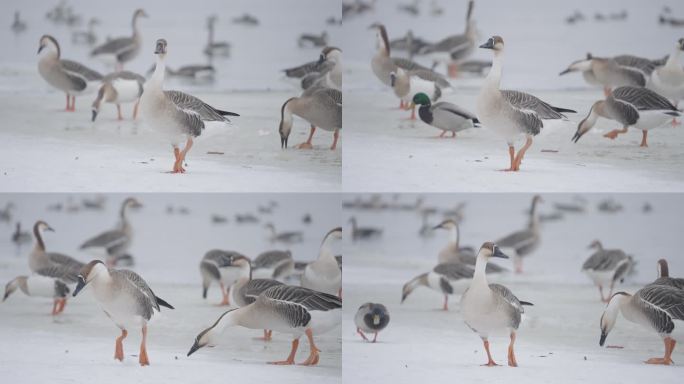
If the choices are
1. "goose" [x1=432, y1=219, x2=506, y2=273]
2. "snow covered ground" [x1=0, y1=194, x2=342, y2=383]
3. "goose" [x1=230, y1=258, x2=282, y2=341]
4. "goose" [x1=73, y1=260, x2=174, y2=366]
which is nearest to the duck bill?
"goose" [x1=73, y1=260, x2=174, y2=366]

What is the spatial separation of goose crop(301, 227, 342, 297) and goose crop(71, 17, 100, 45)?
1330 mm

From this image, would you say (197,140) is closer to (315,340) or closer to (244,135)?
(244,135)

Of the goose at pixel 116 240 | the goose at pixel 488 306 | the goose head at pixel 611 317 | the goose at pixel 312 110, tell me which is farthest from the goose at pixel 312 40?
the goose head at pixel 611 317

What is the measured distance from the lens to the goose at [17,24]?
4.66 metres

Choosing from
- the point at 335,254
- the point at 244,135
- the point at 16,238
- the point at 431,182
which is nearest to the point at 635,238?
the point at 431,182

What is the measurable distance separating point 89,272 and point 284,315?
84cm

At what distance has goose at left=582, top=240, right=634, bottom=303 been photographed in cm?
467

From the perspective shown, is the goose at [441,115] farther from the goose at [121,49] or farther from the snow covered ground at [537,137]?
the goose at [121,49]

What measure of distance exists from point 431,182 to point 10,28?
6.34ft

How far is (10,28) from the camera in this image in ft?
15.3

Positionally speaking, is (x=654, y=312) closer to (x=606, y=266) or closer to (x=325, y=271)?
(x=606, y=266)

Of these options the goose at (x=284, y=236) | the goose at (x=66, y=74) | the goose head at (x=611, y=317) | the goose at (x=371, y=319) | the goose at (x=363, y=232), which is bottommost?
the goose at (x=371, y=319)

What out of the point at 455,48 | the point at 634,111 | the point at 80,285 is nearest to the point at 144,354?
the point at 80,285

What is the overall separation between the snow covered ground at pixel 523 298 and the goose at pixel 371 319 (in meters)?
0.03
